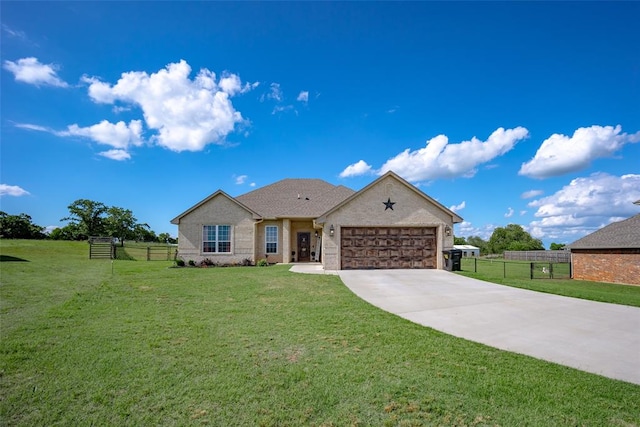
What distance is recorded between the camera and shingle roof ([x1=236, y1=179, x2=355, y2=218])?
2252 cm

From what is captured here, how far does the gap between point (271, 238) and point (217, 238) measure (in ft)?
11.7

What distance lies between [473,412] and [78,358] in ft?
17.6

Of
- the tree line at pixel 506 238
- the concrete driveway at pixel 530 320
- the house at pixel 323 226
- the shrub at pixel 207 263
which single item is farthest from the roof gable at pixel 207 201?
the tree line at pixel 506 238

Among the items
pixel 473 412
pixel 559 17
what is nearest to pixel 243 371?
pixel 473 412

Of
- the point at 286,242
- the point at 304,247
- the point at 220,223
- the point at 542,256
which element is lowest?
the point at 542,256

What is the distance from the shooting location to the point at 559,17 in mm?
12695

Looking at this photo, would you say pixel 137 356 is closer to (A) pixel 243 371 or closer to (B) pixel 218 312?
(A) pixel 243 371

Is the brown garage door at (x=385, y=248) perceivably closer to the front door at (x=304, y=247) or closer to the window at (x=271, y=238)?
the front door at (x=304, y=247)

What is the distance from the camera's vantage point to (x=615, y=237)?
20406 millimetres

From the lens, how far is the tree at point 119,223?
6047 cm

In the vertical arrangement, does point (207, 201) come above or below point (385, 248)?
above

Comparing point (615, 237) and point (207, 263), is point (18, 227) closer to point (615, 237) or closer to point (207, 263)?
point (207, 263)

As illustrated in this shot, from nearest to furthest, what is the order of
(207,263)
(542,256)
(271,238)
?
(207,263) → (271,238) → (542,256)

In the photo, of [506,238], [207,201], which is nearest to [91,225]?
[207,201]
